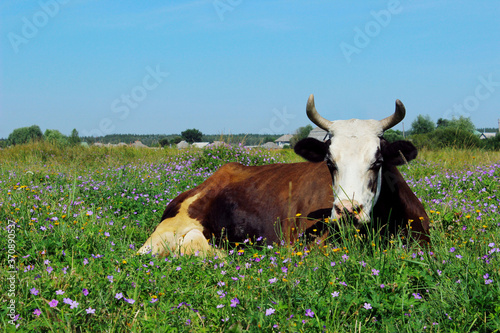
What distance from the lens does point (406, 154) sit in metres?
5.01

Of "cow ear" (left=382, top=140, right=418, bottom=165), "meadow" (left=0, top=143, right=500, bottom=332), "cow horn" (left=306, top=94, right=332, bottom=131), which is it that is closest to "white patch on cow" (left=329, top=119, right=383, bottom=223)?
"cow ear" (left=382, top=140, right=418, bottom=165)

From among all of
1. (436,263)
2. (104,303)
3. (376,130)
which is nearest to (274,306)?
(104,303)

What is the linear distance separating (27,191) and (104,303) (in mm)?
4800

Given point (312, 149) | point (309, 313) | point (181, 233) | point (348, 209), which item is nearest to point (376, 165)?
point (348, 209)

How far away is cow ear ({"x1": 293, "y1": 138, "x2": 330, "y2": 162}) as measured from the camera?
17.5 ft

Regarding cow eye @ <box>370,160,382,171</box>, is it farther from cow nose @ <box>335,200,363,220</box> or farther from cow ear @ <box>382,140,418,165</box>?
cow nose @ <box>335,200,363,220</box>

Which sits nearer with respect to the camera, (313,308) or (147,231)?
(313,308)

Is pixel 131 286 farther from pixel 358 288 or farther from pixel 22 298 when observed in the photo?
pixel 358 288

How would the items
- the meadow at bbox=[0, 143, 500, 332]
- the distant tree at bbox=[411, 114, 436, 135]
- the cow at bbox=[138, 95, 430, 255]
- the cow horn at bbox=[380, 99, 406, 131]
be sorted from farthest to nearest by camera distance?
the distant tree at bbox=[411, 114, 436, 135]
the cow horn at bbox=[380, 99, 406, 131]
the cow at bbox=[138, 95, 430, 255]
the meadow at bbox=[0, 143, 500, 332]

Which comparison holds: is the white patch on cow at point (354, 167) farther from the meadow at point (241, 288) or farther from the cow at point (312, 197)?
the meadow at point (241, 288)

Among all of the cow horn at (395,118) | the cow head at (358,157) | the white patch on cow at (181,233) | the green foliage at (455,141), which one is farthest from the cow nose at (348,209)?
the green foliage at (455,141)

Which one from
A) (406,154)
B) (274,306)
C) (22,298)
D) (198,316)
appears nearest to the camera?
(274,306)

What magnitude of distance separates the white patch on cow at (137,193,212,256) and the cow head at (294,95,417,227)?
5.96ft

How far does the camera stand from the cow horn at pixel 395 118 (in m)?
5.07
